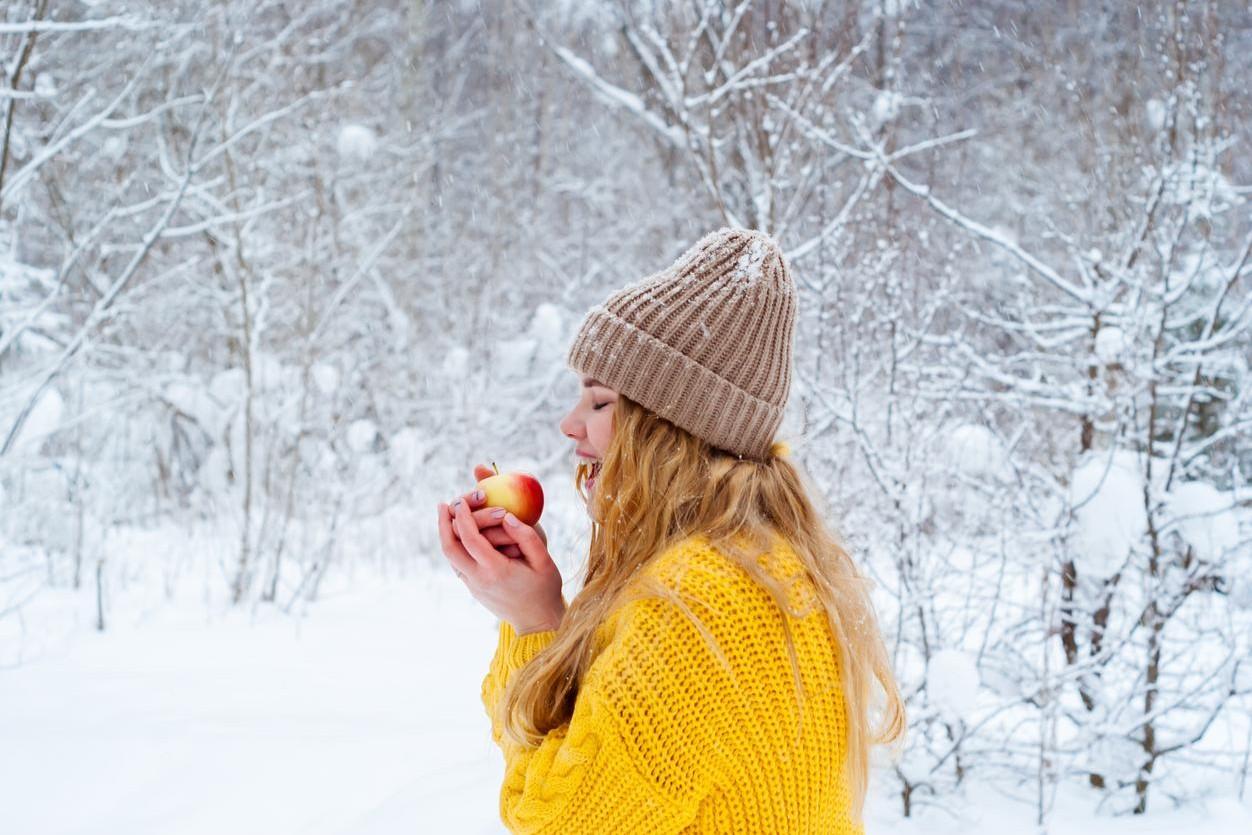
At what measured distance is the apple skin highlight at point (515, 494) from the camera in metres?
1.71

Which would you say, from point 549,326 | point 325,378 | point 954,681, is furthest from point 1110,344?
point 549,326

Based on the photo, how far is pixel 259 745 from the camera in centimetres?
333

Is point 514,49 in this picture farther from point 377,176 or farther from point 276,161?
point 276,161

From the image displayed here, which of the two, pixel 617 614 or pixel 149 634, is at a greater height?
pixel 617 614

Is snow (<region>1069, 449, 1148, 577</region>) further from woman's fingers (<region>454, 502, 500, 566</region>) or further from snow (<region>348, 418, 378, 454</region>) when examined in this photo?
snow (<region>348, 418, 378, 454</region>)

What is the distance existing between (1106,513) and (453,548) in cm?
277

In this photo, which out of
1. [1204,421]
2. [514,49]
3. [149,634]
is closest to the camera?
[149,634]

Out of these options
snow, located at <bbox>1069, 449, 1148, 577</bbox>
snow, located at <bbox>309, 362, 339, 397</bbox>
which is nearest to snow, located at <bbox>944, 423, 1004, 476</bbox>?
snow, located at <bbox>1069, 449, 1148, 577</bbox>

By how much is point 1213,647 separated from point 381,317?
34.7 feet

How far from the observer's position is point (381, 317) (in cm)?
1276

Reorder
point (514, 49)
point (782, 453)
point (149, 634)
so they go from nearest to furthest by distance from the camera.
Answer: point (782, 453), point (149, 634), point (514, 49)

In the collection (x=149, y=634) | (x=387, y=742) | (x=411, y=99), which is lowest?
(x=149, y=634)

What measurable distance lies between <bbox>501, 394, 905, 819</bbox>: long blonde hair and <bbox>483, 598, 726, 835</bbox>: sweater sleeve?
8cm

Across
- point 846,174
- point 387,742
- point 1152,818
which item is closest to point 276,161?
point 846,174
